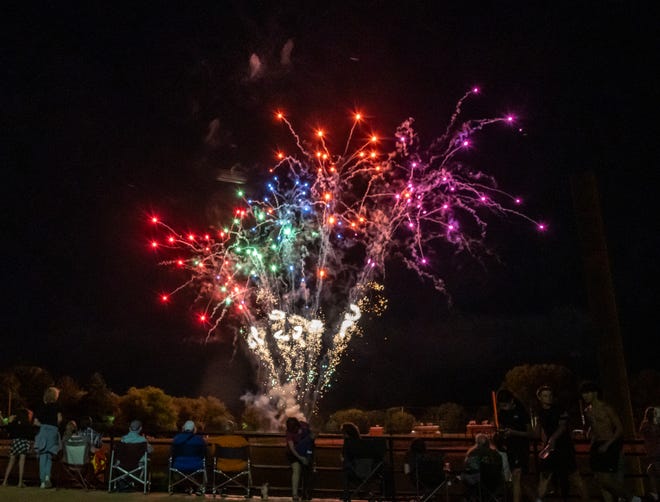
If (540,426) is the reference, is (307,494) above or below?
below

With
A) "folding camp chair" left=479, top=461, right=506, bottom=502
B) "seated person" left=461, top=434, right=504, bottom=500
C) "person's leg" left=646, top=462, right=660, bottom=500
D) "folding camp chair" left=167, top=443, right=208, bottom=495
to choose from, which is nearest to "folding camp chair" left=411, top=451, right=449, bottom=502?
"seated person" left=461, top=434, right=504, bottom=500

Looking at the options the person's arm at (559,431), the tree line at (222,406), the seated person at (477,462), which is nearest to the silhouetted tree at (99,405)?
the tree line at (222,406)

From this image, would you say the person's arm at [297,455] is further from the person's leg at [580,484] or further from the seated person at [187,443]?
the person's leg at [580,484]

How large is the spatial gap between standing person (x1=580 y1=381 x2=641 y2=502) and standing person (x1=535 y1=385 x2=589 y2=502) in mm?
278

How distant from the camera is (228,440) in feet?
25.7

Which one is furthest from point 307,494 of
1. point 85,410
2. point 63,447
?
point 85,410

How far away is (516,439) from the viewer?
6.91 metres

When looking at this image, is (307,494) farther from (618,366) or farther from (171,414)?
(171,414)

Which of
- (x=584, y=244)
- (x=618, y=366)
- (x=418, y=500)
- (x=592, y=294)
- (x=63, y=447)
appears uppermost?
(x=584, y=244)

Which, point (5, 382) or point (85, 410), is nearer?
point (85, 410)

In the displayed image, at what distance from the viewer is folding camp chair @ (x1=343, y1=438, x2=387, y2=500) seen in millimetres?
7141

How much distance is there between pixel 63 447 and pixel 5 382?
198 feet

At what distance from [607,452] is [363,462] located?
103 inches

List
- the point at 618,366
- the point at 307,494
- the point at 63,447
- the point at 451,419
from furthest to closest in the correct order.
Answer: the point at 451,419 < the point at 618,366 < the point at 63,447 < the point at 307,494
